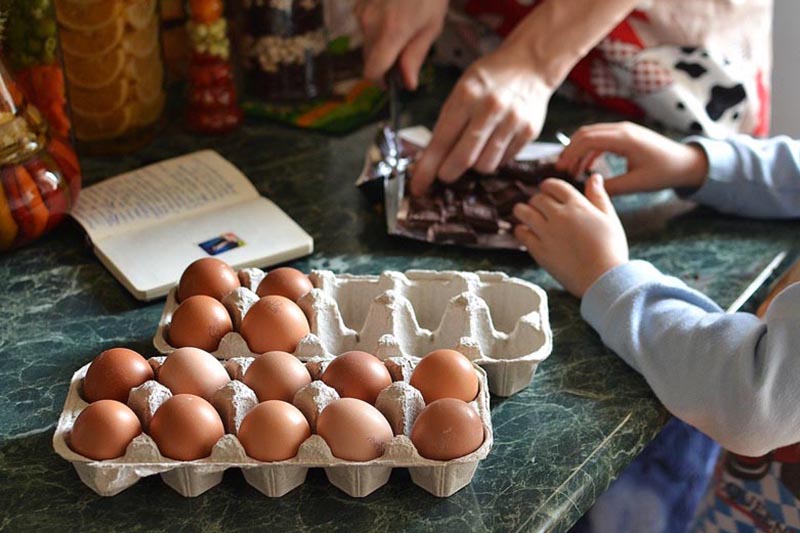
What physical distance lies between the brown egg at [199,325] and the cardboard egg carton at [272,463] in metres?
0.11

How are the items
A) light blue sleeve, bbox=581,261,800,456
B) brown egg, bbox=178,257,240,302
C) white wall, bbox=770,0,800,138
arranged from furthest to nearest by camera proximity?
white wall, bbox=770,0,800,138
brown egg, bbox=178,257,240,302
light blue sleeve, bbox=581,261,800,456

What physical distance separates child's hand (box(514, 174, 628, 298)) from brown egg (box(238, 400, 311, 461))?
1.51 feet

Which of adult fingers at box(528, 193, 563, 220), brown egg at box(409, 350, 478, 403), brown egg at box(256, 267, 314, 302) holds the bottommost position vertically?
adult fingers at box(528, 193, 563, 220)

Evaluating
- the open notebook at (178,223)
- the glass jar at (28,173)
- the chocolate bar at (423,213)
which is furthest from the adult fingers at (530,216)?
the glass jar at (28,173)

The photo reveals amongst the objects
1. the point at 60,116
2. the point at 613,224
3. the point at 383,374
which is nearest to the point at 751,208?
the point at 613,224

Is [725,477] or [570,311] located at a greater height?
[570,311]

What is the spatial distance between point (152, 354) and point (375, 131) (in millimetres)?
689

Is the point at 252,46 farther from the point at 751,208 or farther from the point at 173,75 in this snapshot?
the point at 751,208

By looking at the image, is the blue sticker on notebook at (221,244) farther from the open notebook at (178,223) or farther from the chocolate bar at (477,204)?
the chocolate bar at (477,204)

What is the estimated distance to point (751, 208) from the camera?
55.6 inches

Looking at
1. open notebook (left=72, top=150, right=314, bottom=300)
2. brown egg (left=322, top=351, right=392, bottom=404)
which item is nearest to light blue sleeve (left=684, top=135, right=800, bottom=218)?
open notebook (left=72, top=150, right=314, bottom=300)

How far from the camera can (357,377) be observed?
93 centimetres

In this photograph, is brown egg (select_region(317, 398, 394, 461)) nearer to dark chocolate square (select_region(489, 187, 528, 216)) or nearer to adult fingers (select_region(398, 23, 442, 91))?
dark chocolate square (select_region(489, 187, 528, 216))

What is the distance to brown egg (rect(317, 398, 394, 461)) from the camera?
86cm
